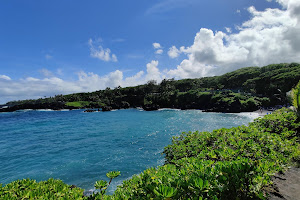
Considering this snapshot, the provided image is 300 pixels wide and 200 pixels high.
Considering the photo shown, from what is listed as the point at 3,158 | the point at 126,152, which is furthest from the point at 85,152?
the point at 3,158

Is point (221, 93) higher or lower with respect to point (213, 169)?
higher

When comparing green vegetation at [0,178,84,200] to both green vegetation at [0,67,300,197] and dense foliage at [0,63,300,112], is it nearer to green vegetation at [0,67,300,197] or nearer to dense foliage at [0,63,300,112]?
green vegetation at [0,67,300,197]

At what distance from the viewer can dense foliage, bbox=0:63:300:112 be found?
56656 millimetres

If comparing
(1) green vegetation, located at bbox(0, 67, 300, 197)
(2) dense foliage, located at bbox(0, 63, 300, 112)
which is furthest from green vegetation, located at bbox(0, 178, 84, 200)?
(2) dense foliage, located at bbox(0, 63, 300, 112)

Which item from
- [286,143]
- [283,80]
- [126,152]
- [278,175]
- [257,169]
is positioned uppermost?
[283,80]

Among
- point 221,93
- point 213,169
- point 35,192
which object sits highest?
point 221,93

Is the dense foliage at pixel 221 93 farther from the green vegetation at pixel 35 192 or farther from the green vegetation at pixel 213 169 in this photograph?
the green vegetation at pixel 35 192

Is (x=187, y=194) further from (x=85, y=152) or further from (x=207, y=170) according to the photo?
→ (x=85, y=152)

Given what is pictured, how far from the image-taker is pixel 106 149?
1831 cm

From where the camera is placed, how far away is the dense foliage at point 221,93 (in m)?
56.7

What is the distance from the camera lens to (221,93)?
70000mm

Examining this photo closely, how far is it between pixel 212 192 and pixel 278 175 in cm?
350

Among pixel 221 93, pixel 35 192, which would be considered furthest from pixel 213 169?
pixel 221 93

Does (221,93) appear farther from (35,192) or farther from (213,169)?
(35,192)
